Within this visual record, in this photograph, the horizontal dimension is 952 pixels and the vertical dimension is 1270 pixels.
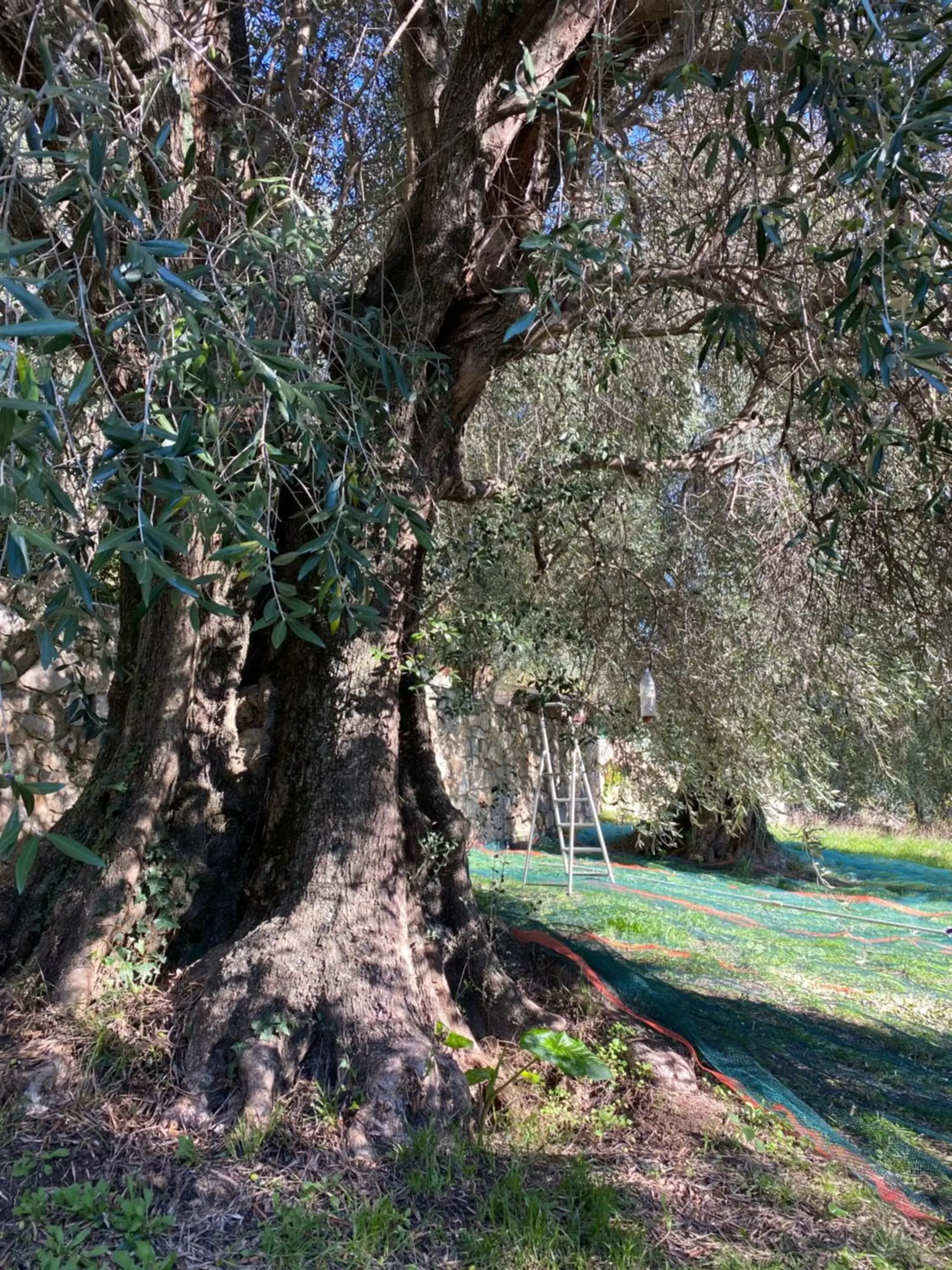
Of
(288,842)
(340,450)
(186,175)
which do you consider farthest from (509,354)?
(288,842)

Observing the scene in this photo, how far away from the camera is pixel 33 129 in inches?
85.2

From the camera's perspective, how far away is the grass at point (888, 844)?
15.1m

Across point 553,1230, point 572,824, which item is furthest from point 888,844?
point 553,1230

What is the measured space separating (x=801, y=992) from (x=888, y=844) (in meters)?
12.5

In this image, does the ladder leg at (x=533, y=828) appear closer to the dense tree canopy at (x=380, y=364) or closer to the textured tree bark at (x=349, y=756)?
the dense tree canopy at (x=380, y=364)

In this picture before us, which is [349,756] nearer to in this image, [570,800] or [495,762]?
[570,800]

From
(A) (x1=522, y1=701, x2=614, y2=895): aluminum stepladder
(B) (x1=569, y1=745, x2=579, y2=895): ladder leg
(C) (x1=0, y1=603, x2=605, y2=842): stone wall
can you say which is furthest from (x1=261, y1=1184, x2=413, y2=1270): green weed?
(B) (x1=569, y1=745, x2=579, y2=895): ladder leg

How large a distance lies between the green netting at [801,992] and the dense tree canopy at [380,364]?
99 centimetres

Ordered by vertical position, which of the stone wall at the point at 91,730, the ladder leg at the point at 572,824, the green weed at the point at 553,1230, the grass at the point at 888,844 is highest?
the stone wall at the point at 91,730

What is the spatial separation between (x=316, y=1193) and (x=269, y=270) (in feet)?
8.88

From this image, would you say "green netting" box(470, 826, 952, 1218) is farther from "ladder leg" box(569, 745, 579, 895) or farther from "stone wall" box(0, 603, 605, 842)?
"stone wall" box(0, 603, 605, 842)

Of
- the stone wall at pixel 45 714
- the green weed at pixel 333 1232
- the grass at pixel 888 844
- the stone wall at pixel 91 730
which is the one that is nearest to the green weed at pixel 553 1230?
the green weed at pixel 333 1232

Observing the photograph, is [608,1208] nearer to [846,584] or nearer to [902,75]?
[846,584]

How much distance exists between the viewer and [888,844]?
1664cm
